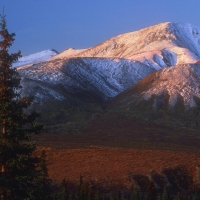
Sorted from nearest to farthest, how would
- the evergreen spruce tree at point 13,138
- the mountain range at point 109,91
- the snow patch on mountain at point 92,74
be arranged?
1. the evergreen spruce tree at point 13,138
2. the mountain range at point 109,91
3. the snow patch on mountain at point 92,74

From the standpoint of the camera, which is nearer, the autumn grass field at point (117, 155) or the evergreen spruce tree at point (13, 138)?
the evergreen spruce tree at point (13, 138)

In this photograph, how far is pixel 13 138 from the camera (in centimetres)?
1253

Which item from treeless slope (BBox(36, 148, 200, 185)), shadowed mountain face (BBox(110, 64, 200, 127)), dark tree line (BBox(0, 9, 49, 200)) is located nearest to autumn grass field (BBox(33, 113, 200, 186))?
treeless slope (BBox(36, 148, 200, 185))

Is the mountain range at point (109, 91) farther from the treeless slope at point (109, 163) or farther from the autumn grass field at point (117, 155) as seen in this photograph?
the treeless slope at point (109, 163)

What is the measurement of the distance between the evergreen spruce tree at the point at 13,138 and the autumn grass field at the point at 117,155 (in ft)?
124

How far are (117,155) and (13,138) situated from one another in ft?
169

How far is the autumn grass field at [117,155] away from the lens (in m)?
53.4

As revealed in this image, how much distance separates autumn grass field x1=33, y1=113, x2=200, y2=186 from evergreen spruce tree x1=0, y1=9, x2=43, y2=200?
3776 centimetres

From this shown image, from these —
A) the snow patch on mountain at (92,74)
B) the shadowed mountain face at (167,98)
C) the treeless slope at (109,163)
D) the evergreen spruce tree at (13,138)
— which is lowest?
the treeless slope at (109,163)

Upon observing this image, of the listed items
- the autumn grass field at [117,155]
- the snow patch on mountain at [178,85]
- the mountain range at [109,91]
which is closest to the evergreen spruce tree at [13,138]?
the autumn grass field at [117,155]

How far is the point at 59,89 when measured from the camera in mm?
150375

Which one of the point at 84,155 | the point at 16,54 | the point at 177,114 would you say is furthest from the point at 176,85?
the point at 16,54

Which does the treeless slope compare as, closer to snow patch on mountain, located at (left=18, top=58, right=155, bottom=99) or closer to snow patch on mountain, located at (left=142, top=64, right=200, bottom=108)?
snow patch on mountain, located at (left=142, top=64, right=200, bottom=108)

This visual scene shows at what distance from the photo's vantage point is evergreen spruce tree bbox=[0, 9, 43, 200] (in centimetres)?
1217
